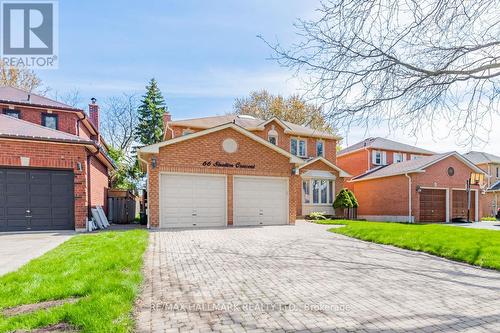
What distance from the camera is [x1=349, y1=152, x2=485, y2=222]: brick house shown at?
21.1 m

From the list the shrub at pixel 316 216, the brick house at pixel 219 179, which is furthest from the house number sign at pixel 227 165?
the shrub at pixel 316 216

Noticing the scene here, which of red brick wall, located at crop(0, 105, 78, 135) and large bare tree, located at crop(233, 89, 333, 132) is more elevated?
large bare tree, located at crop(233, 89, 333, 132)

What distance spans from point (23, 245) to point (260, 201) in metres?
9.31

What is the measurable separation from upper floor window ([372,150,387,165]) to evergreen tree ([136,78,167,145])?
23.3 meters

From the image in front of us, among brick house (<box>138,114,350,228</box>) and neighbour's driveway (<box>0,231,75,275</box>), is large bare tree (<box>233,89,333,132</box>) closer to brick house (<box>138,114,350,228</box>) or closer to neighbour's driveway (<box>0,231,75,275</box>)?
brick house (<box>138,114,350,228</box>)

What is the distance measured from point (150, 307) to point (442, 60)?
6.88 m

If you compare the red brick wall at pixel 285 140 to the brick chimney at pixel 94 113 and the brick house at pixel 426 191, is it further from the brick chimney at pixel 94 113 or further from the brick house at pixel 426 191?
the brick chimney at pixel 94 113

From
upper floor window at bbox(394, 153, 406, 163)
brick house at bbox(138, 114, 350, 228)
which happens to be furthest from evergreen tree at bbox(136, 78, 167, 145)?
upper floor window at bbox(394, 153, 406, 163)

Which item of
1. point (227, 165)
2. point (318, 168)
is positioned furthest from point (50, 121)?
point (318, 168)

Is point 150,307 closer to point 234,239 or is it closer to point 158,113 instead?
point 234,239

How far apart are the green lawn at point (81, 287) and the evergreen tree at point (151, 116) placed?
29.2 metres

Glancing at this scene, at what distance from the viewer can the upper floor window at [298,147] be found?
23.6 metres

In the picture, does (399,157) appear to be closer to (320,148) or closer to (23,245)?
(320,148)

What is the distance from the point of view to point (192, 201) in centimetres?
1346
